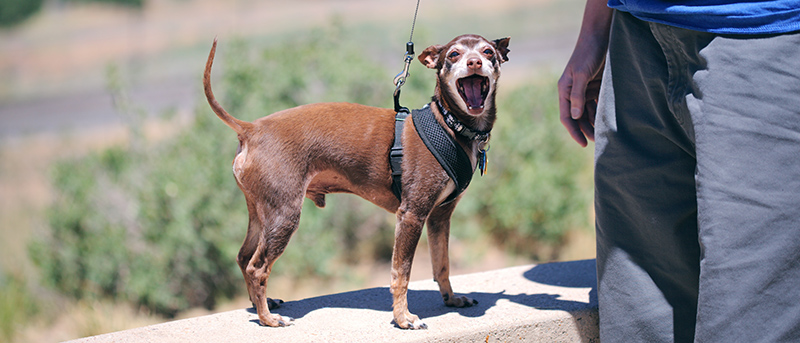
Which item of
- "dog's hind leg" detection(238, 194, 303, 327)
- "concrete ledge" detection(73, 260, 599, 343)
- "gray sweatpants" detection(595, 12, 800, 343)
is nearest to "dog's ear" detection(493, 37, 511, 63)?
"gray sweatpants" detection(595, 12, 800, 343)

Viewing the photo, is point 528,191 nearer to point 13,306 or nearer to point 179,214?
point 179,214

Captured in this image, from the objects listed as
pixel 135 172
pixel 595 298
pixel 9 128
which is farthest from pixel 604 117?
pixel 9 128

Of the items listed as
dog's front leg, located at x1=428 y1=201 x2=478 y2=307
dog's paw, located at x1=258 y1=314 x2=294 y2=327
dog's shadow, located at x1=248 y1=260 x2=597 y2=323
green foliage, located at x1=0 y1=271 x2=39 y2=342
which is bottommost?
green foliage, located at x1=0 y1=271 x2=39 y2=342

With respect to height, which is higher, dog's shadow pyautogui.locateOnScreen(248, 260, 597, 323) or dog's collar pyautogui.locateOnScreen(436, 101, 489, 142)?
dog's collar pyautogui.locateOnScreen(436, 101, 489, 142)

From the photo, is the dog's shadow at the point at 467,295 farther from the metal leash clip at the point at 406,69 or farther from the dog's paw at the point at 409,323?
the metal leash clip at the point at 406,69

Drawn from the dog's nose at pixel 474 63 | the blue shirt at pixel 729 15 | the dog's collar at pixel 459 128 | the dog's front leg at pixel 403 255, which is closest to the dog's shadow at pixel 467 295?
the dog's front leg at pixel 403 255

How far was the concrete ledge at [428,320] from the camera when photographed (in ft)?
9.16

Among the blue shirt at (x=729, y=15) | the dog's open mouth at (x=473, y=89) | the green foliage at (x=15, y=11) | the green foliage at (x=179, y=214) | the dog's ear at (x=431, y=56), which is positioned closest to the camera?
the blue shirt at (x=729, y=15)

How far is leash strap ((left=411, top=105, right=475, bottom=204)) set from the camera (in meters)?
2.77

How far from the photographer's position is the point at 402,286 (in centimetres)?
278

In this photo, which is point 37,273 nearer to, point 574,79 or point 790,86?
point 574,79

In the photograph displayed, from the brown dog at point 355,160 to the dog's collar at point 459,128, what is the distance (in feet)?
0.06

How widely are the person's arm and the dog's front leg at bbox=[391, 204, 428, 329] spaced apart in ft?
2.95

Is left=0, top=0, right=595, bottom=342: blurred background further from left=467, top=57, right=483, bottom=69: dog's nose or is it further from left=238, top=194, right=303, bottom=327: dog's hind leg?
left=467, top=57, right=483, bottom=69: dog's nose
